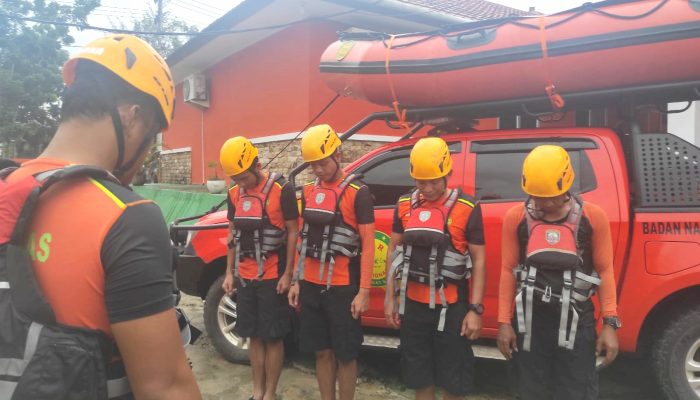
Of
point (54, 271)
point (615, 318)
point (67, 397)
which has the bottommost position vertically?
point (615, 318)

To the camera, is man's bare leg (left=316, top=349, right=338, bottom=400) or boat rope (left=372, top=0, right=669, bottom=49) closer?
boat rope (left=372, top=0, right=669, bottom=49)

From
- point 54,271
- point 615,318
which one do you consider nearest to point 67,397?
point 54,271

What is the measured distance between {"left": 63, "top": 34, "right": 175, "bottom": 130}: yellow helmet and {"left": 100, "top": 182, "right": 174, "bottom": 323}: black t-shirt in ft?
Result: 0.90

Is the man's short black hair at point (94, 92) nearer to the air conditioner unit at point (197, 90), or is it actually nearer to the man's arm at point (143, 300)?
the man's arm at point (143, 300)

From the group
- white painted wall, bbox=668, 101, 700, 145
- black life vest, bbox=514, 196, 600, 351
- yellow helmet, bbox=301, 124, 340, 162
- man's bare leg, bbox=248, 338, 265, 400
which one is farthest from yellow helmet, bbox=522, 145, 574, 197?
white painted wall, bbox=668, 101, 700, 145

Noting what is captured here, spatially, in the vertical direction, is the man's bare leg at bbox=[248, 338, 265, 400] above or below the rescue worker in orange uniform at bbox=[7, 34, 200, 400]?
→ below

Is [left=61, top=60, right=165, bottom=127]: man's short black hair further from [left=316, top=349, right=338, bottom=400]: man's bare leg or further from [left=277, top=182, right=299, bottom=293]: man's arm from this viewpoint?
[left=316, top=349, right=338, bottom=400]: man's bare leg

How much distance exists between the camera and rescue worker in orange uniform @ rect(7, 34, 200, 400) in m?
1.02

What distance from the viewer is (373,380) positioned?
3846 mm

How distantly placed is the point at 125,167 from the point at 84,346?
470mm

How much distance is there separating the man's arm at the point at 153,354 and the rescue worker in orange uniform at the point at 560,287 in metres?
1.83

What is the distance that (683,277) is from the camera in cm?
283

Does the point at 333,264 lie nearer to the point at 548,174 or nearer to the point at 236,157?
the point at 236,157

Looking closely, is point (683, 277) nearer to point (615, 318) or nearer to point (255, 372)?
point (615, 318)
